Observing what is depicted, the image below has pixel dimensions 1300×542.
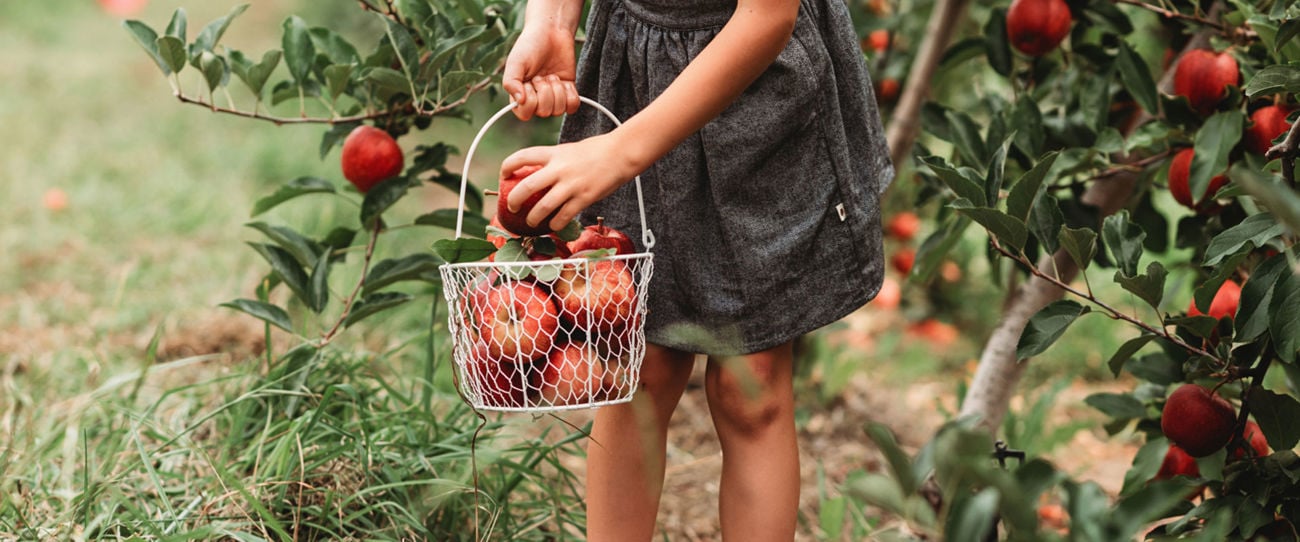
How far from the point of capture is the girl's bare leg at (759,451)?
127 cm

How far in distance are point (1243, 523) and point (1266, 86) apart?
0.46 meters

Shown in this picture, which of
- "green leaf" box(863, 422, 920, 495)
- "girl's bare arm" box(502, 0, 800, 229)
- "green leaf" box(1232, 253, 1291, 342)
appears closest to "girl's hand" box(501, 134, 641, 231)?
"girl's bare arm" box(502, 0, 800, 229)

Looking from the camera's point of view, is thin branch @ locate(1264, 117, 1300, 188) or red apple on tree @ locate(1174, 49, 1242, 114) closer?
thin branch @ locate(1264, 117, 1300, 188)

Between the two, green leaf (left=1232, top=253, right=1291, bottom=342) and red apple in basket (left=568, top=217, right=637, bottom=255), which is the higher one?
red apple in basket (left=568, top=217, right=637, bottom=255)

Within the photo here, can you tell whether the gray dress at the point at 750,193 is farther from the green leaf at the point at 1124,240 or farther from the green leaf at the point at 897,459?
the green leaf at the point at 897,459

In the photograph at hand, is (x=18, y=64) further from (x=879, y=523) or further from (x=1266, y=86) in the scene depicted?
(x=1266, y=86)

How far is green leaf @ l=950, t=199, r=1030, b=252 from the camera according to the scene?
1.17 m

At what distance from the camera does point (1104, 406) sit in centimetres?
150

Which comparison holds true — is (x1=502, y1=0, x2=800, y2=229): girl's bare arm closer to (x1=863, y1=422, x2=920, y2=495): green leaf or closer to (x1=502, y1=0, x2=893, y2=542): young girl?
(x1=502, y1=0, x2=893, y2=542): young girl

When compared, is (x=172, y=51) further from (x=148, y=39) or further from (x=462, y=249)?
(x=462, y=249)

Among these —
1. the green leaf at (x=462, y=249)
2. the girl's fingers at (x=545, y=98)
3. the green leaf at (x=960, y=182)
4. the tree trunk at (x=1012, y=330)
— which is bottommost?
the tree trunk at (x=1012, y=330)

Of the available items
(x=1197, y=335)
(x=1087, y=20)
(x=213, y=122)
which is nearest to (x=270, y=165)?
(x=213, y=122)

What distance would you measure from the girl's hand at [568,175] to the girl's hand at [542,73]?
0.50 ft

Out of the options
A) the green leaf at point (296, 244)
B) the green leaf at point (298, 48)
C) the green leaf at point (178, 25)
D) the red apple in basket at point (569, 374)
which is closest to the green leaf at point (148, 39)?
the green leaf at point (178, 25)
